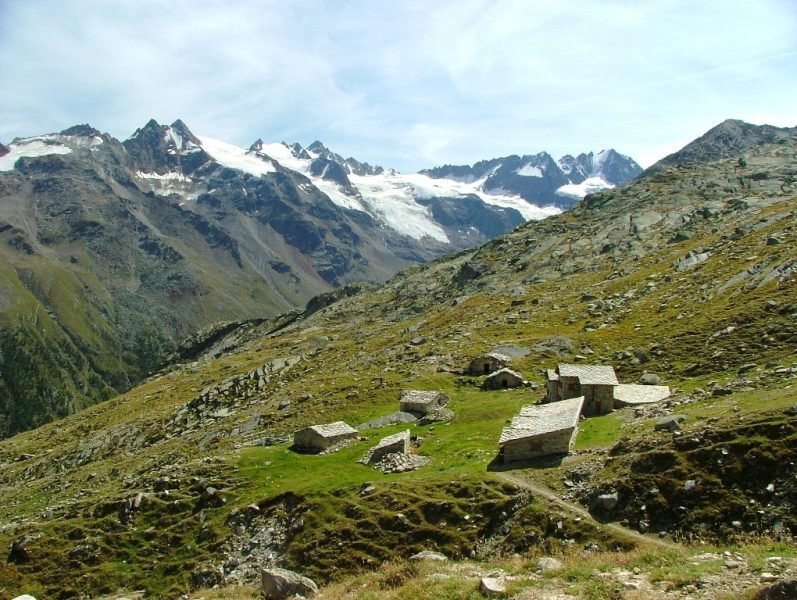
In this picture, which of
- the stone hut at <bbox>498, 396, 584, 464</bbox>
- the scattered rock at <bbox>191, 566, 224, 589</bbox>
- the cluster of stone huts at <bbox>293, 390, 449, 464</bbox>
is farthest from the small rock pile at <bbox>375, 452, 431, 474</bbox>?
the scattered rock at <bbox>191, 566, 224, 589</bbox>

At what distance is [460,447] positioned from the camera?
41.2m

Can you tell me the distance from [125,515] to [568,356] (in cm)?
3968

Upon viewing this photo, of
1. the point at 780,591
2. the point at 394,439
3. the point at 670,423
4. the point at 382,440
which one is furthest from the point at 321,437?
the point at 780,591

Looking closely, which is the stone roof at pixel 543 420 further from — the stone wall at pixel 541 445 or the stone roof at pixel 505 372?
the stone roof at pixel 505 372

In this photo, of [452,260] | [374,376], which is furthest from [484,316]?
[452,260]

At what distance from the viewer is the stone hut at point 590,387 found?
4375 centimetres

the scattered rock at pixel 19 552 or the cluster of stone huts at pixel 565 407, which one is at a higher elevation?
the cluster of stone huts at pixel 565 407

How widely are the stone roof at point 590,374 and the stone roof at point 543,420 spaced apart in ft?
8.76

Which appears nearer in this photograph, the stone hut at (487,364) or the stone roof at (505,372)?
the stone roof at (505,372)

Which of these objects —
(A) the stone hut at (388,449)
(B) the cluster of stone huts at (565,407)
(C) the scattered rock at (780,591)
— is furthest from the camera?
(A) the stone hut at (388,449)

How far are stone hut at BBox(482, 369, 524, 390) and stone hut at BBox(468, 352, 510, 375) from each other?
341cm

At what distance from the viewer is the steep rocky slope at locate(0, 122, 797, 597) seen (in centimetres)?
Answer: 2738

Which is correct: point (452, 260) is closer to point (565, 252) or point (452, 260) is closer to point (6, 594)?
point (565, 252)

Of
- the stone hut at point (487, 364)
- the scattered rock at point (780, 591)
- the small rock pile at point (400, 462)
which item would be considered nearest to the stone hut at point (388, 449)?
the small rock pile at point (400, 462)
